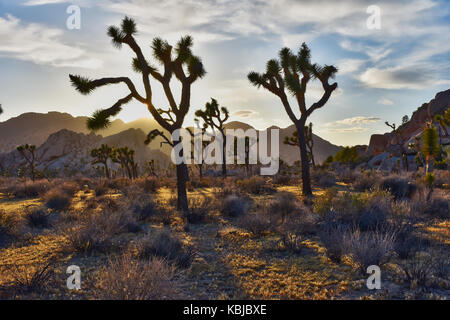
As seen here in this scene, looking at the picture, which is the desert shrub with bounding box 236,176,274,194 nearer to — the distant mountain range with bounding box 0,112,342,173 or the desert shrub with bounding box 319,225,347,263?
the desert shrub with bounding box 319,225,347,263

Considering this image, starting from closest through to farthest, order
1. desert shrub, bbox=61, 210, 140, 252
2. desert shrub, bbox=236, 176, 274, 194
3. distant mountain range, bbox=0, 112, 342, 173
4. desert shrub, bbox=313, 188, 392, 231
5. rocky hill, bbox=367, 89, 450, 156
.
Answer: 1. desert shrub, bbox=61, 210, 140, 252
2. desert shrub, bbox=313, 188, 392, 231
3. desert shrub, bbox=236, 176, 274, 194
4. rocky hill, bbox=367, 89, 450, 156
5. distant mountain range, bbox=0, 112, 342, 173

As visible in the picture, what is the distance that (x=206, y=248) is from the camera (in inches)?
281

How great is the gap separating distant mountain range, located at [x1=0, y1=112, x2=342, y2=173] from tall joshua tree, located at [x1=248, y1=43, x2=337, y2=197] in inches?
2343

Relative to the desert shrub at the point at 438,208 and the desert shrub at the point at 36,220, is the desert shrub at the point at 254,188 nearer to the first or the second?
the desert shrub at the point at 438,208

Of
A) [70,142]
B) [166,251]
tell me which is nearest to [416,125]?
[166,251]

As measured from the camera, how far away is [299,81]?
54.4 feet

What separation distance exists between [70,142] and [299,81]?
4437 inches

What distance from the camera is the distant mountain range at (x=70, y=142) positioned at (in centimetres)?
9862

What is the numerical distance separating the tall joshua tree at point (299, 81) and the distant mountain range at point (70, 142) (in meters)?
59.5

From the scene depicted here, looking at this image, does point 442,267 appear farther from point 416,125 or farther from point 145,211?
point 416,125

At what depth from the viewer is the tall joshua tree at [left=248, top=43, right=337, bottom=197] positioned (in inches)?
635

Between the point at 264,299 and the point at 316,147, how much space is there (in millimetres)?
148084

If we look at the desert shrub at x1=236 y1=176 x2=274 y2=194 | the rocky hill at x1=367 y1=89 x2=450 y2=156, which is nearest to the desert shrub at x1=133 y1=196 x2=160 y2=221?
the desert shrub at x1=236 y1=176 x2=274 y2=194
